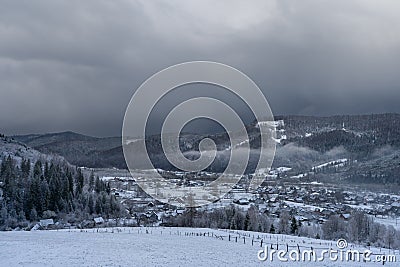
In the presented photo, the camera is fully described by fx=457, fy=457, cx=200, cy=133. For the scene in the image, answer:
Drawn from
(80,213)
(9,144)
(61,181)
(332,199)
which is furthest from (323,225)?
(9,144)

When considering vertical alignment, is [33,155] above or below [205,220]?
above

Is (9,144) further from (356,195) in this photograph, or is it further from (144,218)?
(356,195)

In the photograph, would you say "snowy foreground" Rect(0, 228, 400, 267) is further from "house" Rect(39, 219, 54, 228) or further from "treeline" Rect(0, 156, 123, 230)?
"treeline" Rect(0, 156, 123, 230)

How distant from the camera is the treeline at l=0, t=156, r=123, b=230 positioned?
Answer: 91.9 m

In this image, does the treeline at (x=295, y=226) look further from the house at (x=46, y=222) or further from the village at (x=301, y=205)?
the house at (x=46, y=222)

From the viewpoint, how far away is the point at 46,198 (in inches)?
3814

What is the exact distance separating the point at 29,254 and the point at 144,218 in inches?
2601

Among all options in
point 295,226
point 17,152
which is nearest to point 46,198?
point 295,226

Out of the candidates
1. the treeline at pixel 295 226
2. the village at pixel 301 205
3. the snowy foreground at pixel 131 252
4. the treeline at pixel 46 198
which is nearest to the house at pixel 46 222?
the treeline at pixel 46 198

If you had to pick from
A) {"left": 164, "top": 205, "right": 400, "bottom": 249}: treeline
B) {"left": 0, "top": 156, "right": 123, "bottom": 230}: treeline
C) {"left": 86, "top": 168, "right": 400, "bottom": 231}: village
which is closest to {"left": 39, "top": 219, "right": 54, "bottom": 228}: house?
{"left": 0, "top": 156, "right": 123, "bottom": 230}: treeline

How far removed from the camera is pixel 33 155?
16100 cm

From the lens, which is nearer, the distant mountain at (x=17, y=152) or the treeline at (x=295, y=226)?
the treeline at (x=295, y=226)

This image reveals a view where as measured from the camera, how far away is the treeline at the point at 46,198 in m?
91.9

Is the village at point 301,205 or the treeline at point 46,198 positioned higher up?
the treeline at point 46,198
